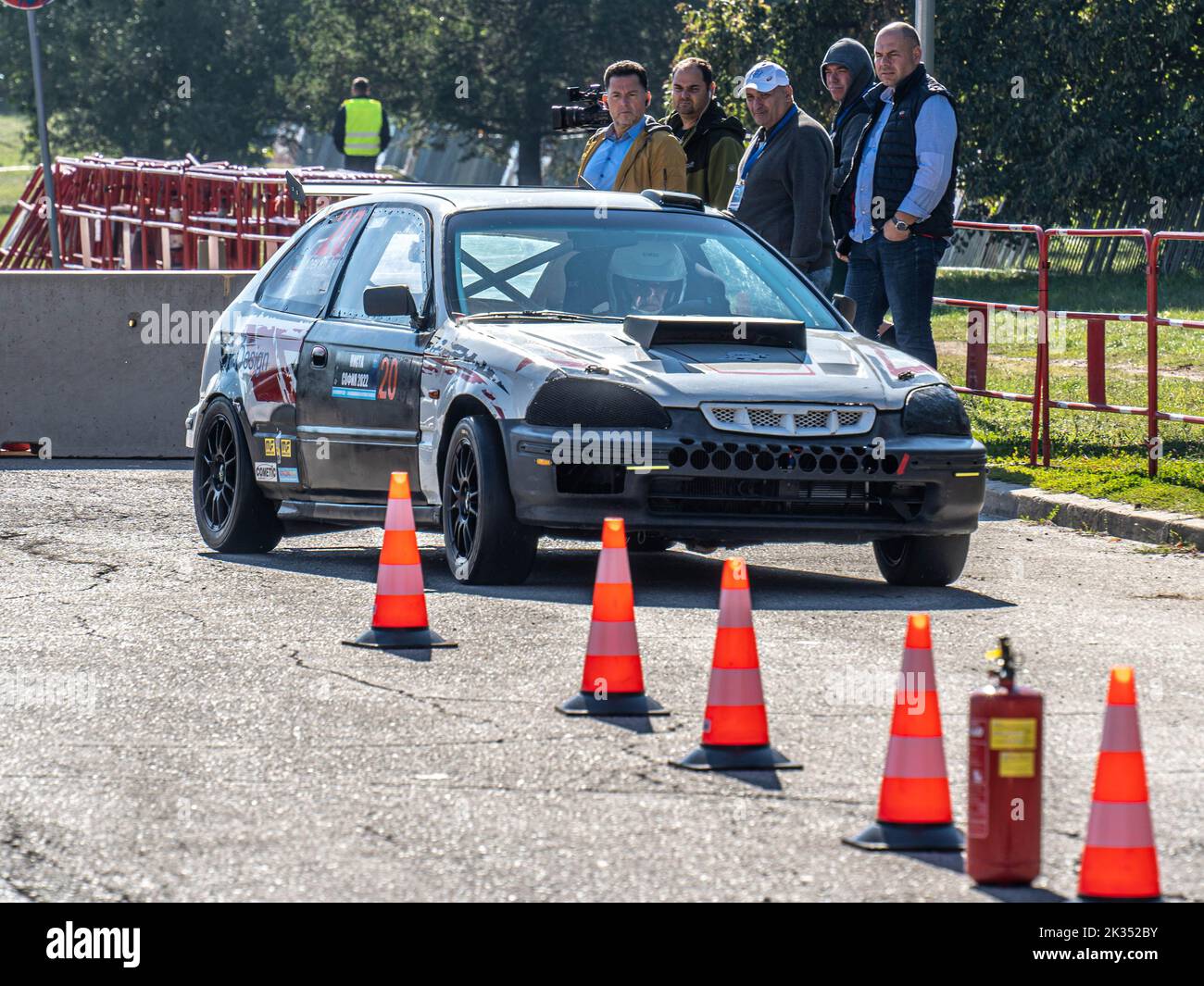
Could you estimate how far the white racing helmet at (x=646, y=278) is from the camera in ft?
32.5

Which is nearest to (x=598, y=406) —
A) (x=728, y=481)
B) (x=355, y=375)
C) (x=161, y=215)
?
(x=728, y=481)

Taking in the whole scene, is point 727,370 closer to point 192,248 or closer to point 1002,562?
point 1002,562

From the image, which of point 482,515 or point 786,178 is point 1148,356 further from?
point 482,515

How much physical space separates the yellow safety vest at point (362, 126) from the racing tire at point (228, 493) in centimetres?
1777

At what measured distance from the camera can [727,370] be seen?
9.02m

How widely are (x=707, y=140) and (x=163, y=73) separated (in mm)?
39853

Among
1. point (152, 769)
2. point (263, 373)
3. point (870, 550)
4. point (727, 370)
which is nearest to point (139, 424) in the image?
point (263, 373)

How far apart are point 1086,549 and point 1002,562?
0.71 metres

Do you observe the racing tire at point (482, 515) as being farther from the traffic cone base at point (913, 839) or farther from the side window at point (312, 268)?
the traffic cone base at point (913, 839)

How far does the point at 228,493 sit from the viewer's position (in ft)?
35.5

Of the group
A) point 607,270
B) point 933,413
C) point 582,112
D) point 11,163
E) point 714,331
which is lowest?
point 933,413

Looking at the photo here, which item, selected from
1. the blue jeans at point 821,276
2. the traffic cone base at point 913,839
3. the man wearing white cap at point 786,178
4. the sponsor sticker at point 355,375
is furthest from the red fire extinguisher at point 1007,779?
the blue jeans at point 821,276
